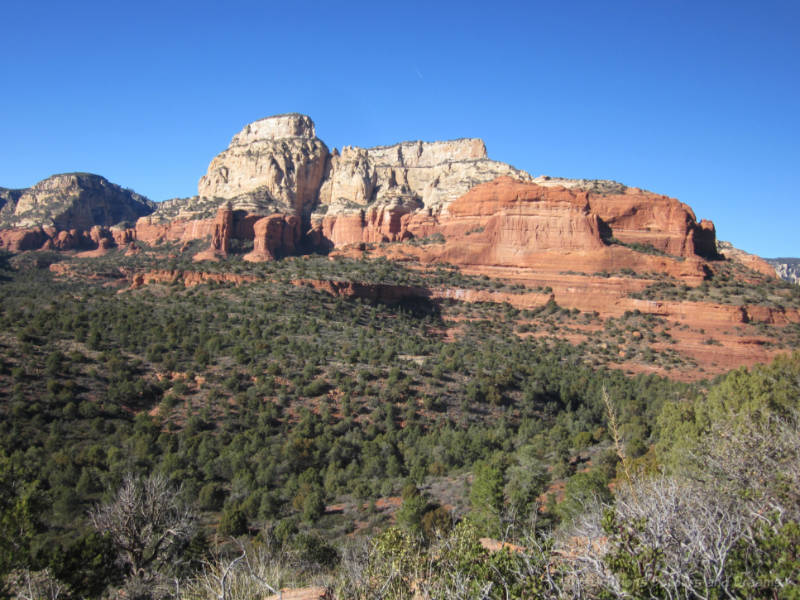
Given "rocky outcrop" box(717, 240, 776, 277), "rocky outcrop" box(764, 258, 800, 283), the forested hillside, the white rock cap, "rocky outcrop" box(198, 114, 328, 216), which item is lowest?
the forested hillside

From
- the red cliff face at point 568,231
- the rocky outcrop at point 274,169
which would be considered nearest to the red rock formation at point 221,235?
the rocky outcrop at point 274,169

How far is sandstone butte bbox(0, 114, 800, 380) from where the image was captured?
163 feet

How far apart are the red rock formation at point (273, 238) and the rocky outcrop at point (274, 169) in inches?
173

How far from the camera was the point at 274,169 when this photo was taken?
81.0 metres

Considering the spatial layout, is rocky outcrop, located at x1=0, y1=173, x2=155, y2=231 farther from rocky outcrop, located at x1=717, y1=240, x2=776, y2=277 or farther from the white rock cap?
rocky outcrop, located at x1=717, y1=240, x2=776, y2=277

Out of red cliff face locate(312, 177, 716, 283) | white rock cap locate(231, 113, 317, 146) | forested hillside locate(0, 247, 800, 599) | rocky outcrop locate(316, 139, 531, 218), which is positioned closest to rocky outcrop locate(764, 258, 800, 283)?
red cliff face locate(312, 177, 716, 283)

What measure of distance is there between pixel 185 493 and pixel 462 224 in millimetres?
47674

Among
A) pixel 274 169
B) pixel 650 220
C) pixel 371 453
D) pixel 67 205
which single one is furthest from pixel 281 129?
pixel 371 453

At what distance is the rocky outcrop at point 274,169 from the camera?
80.4 metres

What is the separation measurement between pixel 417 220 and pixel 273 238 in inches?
828

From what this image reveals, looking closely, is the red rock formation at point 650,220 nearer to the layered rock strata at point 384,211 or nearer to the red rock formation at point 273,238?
the layered rock strata at point 384,211

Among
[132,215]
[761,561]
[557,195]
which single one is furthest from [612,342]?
[132,215]

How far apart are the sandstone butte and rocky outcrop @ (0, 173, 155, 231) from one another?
32 centimetres

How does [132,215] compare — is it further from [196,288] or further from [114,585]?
[114,585]
